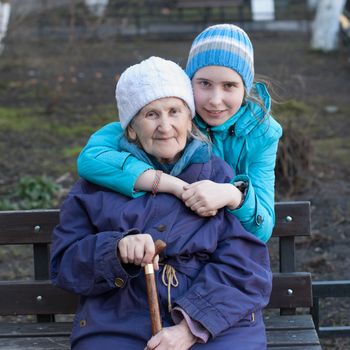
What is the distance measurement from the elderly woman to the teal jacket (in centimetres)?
6

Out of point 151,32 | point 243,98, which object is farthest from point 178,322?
point 151,32

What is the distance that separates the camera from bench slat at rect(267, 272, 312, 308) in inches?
147

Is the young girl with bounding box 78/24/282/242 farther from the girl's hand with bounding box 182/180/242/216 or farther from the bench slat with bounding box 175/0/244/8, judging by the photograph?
the bench slat with bounding box 175/0/244/8

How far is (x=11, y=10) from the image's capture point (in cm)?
1298

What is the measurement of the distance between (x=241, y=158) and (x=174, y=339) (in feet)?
2.44

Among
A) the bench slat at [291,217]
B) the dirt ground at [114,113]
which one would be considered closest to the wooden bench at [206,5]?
the dirt ground at [114,113]

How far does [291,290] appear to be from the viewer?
374 cm

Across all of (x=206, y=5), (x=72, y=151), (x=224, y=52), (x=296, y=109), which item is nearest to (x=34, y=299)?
(x=224, y=52)

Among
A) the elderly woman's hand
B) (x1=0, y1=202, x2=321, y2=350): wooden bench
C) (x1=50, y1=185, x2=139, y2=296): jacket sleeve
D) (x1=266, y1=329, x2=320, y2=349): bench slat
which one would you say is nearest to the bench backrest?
(x1=0, y1=202, x2=321, y2=350): wooden bench

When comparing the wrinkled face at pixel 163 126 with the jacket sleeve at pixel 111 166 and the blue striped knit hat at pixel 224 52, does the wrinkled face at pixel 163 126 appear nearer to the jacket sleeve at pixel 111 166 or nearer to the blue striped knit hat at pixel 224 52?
the jacket sleeve at pixel 111 166

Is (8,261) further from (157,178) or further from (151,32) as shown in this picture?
(151,32)

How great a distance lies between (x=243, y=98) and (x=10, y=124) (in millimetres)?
6092

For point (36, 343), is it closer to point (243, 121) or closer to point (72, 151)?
point (243, 121)

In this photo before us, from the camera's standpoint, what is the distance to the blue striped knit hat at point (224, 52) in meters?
3.15
